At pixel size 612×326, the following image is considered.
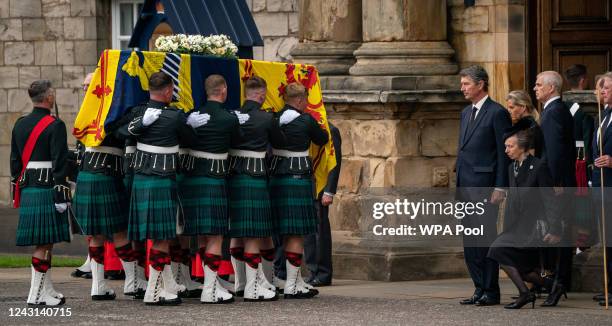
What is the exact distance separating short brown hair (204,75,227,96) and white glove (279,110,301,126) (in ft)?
2.04

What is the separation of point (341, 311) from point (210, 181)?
5.01 feet

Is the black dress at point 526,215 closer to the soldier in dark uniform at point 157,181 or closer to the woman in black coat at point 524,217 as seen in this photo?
the woman in black coat at point 524,217

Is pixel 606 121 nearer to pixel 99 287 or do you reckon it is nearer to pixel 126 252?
pixel 126 252

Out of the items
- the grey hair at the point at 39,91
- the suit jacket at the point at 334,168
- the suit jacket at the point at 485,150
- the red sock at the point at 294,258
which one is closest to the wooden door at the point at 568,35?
the suit jacket at the point at 334,168

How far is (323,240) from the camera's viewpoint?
15.0 meters

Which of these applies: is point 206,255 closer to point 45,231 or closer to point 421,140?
point 45,231

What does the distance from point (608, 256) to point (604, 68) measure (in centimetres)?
369

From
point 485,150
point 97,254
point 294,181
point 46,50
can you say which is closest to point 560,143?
point 485,150

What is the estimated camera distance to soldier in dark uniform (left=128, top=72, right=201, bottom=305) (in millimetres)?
12844

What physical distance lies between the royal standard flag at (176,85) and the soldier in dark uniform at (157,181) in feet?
1.46

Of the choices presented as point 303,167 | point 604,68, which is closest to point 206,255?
point 303,167

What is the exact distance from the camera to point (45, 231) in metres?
12.8

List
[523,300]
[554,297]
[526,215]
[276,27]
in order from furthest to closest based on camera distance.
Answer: [276,27]
[554,297]
[526,215]
[523,300]

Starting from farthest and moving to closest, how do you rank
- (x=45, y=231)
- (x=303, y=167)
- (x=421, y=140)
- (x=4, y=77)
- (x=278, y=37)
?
(x=4, y=77) → (x=278, y=37) → (x=421, y=140) → (x=303, y=167) → (x=45, y=231)
